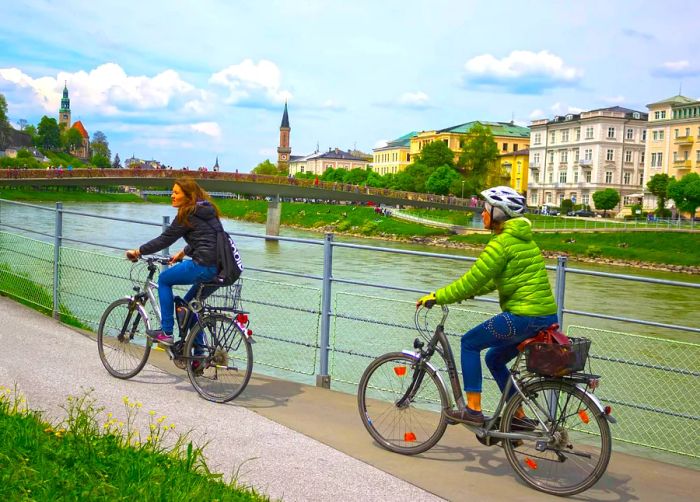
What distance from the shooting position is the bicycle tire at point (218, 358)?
574cm

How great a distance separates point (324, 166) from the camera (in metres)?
179

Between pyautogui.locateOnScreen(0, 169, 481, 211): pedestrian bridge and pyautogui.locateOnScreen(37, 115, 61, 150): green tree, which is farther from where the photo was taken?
pyautogui.locateOnScreen(37, 115, 61, 150): green tree

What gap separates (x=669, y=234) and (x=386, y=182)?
68949 mm

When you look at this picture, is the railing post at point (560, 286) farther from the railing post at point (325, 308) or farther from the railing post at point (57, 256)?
the railing post at point (57, 256)

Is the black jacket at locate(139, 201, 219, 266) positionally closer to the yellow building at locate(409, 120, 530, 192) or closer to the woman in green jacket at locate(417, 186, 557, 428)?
the woman in green jacket at locate(417, 186, 557, 428)

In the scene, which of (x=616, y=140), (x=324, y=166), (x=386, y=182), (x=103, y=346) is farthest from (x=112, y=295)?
(x=324, y=166)

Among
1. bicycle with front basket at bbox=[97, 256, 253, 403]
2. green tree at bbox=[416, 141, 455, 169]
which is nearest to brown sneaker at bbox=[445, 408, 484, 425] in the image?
bicycle with front basket at bbox=[97, 256, 253, 403]

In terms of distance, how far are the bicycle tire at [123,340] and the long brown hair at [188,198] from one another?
928 mm

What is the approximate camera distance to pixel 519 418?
176 inches

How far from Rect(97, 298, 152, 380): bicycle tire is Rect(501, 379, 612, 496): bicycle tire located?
118 inches

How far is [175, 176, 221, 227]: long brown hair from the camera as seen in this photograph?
5.93m

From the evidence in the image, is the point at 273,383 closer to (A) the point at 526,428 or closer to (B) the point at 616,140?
(A) the point at 526,428

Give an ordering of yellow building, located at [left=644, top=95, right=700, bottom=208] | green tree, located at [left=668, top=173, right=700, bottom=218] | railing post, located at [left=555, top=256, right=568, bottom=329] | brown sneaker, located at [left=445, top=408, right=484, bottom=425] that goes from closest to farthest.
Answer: brown sneaker, located at [left=445, top=408, right=484, bottom=425] → railing post, located at [left=555, top=256, right=568, bottom=329] → green tree, located at [left=668, top=173, right=700, bottom=218] → yellow building, located at [left=644, top=95, right=700, bottom=208]

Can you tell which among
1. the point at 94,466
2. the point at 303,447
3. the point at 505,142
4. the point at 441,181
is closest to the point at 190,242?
the point at 303,447
